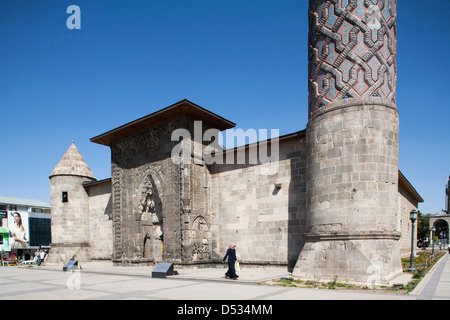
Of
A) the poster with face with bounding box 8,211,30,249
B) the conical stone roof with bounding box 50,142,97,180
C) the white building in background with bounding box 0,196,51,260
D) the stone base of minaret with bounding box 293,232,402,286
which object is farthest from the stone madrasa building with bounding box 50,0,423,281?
the poster with face with bounding box 8,211,30,249

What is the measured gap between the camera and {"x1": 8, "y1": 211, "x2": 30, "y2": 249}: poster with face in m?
41.7

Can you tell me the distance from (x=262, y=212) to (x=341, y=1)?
8.35m

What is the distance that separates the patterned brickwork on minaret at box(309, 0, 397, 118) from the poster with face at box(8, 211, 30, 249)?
4395cm

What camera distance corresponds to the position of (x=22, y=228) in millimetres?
43375

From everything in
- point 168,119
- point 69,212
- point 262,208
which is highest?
point 168,119

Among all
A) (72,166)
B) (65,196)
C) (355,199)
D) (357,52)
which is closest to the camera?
(355,199)

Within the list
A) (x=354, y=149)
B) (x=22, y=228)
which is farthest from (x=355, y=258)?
(x=22, y=228)

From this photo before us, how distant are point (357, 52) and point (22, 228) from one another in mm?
46508

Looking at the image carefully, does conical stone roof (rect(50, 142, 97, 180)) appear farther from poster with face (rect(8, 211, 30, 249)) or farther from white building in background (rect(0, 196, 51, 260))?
poster with face (rect(8, 211, 30, 249))

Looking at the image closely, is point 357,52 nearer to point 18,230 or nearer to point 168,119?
point 168,119

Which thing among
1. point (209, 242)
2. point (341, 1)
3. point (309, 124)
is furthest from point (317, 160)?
point (209, 242)

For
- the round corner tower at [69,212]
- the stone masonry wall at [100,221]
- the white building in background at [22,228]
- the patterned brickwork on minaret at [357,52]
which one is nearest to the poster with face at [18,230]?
the white building in background at [22,228]
